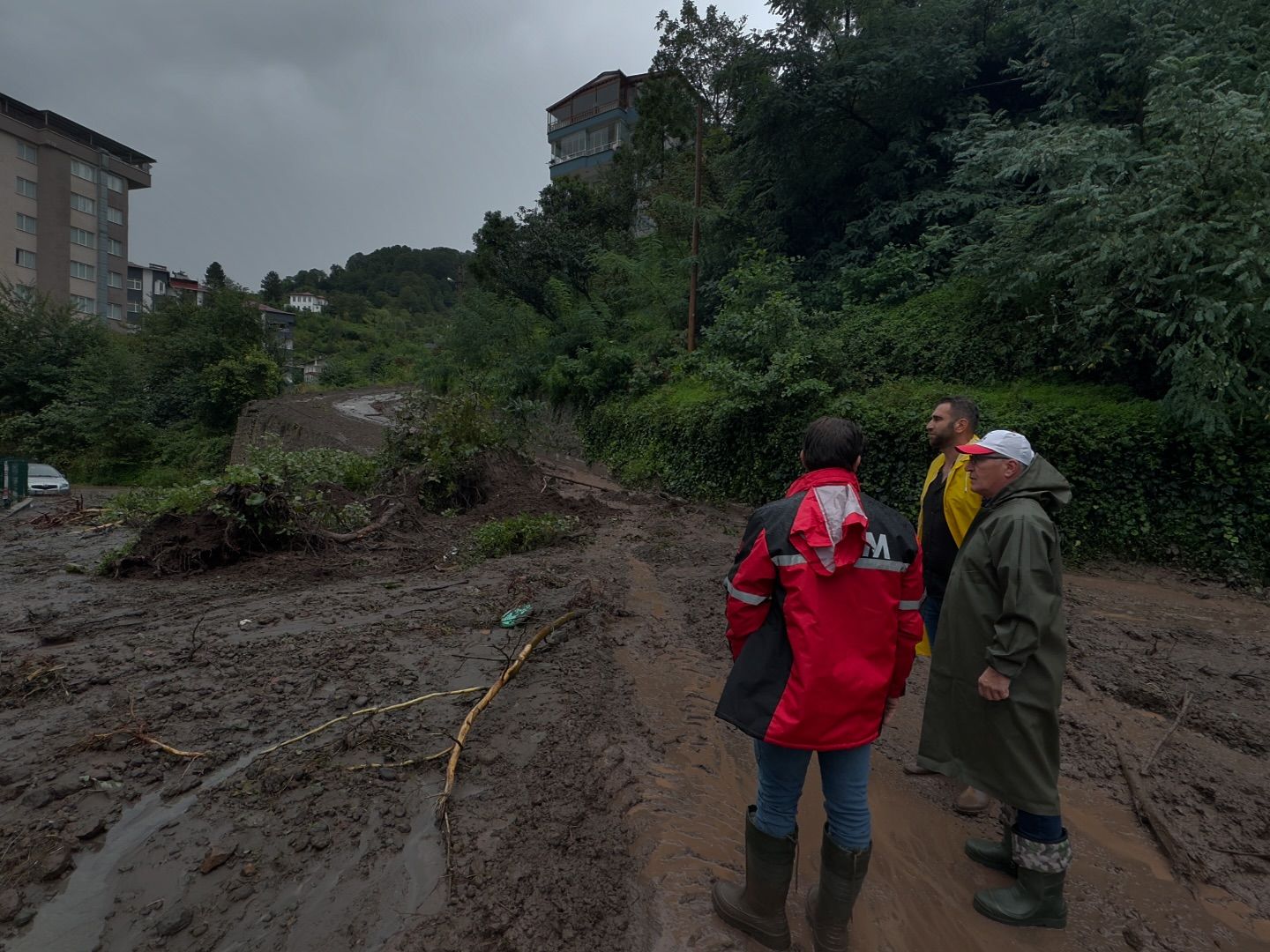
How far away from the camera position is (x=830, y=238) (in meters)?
16.6

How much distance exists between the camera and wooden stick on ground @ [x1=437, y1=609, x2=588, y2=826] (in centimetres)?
325

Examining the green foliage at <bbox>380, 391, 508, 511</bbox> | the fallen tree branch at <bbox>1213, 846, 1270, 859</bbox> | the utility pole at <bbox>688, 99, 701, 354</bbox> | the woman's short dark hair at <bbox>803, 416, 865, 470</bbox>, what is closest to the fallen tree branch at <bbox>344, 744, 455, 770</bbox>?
the woman's short dark hair at <bbox>803, 416, 865, 470</bbox>

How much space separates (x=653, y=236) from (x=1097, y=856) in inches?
771

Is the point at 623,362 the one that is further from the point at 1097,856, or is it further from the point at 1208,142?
the point at 1097,856

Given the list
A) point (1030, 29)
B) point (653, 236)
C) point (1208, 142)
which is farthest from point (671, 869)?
point (653, 236)

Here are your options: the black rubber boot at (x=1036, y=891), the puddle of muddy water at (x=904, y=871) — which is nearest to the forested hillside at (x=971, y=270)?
the puddle of muddy water at (x=904, y=871)

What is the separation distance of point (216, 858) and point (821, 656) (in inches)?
104

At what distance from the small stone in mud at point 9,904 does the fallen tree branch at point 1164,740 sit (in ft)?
17.2

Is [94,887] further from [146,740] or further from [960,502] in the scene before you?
[960,502]

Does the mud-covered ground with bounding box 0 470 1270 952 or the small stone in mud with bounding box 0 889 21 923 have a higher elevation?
the mud-covered ground with bounding box 0 470 1270 952

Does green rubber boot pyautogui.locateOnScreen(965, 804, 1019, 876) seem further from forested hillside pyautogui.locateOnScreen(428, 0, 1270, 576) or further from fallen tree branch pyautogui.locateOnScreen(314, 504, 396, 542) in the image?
fallen tree branch pyautogui.locateOnScreen(314, 504, 396, 542)

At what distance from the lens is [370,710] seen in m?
4.02

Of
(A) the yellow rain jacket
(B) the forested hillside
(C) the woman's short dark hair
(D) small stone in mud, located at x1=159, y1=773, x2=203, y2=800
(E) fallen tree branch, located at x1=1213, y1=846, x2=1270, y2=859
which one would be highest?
(B) the forested hillside

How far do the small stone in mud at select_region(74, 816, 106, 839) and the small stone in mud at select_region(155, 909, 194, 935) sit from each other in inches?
29.0
